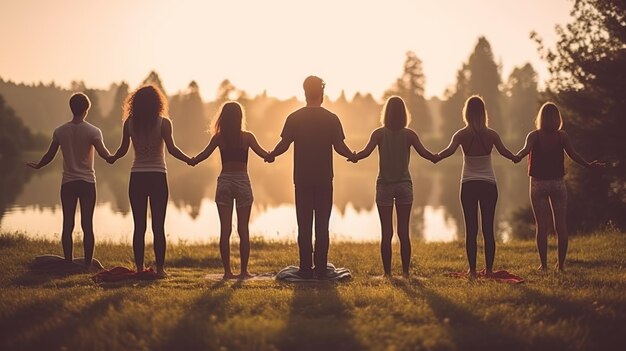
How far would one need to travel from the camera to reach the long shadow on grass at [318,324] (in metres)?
6.28

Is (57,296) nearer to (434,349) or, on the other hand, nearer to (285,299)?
(285,299)

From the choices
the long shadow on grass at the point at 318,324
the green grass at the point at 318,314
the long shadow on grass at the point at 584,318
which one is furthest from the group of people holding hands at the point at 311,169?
the long shadow on grass at the point at 584,318

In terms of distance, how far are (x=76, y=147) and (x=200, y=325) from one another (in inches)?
208

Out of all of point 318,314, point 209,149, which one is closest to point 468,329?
point 318,314

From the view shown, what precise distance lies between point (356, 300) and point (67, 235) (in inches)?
221

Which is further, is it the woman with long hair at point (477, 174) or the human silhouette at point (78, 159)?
the human silhouette at point (78, 159)

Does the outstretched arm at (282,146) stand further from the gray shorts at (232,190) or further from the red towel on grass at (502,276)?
the red towel on grass at (502,276)

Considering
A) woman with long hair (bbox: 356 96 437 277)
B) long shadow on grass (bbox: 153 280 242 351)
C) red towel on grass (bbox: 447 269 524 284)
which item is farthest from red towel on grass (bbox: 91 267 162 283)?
red towel on grass (bbox: 447 269 524 284)

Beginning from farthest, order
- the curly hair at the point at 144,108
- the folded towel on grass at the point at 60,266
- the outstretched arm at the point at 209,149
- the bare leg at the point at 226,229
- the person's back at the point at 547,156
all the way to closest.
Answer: the folded towel on grass at the point at 60,266, the person's back at the point at 547,156, the outstretched arm at the point at 209,149, the bare leg at the point at 226,229, the curly hair at the point at 144,108

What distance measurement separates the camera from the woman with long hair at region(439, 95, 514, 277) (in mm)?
10094

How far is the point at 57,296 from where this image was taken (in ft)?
27.1

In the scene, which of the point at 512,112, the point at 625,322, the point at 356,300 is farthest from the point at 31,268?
the point at 512,112

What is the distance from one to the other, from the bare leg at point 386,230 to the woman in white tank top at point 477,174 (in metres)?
1.15

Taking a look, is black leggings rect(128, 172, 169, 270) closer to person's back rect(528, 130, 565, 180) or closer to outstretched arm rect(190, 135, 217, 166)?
outstretched arm rect(190, 135, 217, 166)
